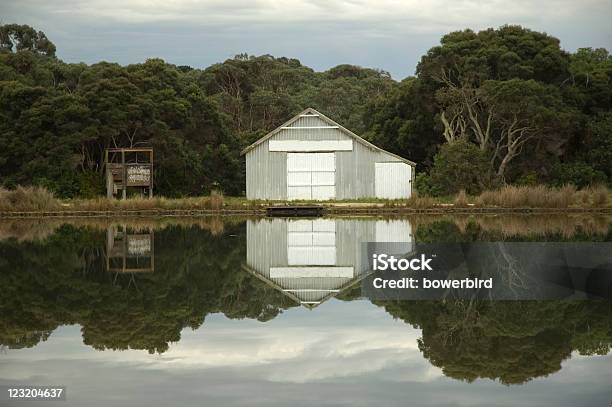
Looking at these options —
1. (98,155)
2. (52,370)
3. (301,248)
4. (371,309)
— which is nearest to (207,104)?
(98,155)

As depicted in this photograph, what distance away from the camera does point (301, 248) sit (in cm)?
2427

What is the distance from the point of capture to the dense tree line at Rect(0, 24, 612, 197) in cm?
4709

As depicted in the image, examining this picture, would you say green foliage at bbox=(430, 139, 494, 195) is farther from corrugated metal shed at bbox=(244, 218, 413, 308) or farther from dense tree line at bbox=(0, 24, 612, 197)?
corrugated metal shed at bbox=(244, 218, 413, 308)

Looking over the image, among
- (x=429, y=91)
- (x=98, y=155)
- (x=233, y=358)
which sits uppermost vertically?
(x=429, y=91)

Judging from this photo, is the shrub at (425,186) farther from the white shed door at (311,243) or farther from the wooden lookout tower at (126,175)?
the wooden lookout tower at (126,175)

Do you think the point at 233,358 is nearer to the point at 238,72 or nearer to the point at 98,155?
the point at 98,155

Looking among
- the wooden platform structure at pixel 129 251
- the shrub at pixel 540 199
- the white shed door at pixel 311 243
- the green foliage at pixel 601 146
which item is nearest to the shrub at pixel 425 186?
the shrub at pixel 540 199

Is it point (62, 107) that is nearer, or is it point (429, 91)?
point (62, 107)

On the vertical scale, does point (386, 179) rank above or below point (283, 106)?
below

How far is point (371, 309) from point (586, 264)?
21.8ft

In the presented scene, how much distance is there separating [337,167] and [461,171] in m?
6.34

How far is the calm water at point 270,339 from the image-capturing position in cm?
927

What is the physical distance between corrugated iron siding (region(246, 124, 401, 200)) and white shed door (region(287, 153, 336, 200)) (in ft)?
0.87

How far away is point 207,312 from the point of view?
14484mm
